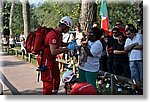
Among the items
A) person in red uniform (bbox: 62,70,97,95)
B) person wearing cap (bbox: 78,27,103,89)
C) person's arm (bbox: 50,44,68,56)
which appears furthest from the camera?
person wearing cap (bbox: 78,27,103,89)

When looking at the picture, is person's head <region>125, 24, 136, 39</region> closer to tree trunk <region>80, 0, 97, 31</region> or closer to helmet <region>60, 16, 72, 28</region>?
tree trunk <region>80, 0, 97, 31</region>

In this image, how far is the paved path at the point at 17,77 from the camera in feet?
19.1

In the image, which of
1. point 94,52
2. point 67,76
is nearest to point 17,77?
point 67,76

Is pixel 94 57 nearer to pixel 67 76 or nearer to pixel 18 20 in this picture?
pixel 67 76

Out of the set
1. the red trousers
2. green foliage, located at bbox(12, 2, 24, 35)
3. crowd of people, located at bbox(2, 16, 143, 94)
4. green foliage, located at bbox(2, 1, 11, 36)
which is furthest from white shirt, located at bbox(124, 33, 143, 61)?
green foliage, located at bbox(2, 1, 11, 36)

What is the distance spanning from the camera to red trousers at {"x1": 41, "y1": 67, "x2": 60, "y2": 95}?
5.73 meters

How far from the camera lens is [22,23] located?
19.0 ft

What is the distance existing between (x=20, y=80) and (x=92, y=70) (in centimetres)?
81

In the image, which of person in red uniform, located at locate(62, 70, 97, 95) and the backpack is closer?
person in red uniform, located at locate(62, 70, 97, 95)

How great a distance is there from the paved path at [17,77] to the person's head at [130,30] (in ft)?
3.63

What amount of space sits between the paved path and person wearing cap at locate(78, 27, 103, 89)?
532 mm

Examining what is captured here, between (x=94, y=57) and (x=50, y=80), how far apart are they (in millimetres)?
545

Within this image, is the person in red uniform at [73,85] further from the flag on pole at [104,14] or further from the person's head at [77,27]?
the flag on pole at [104,14]

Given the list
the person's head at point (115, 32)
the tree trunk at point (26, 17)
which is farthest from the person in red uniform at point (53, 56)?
the person's head at point (115, 32)
